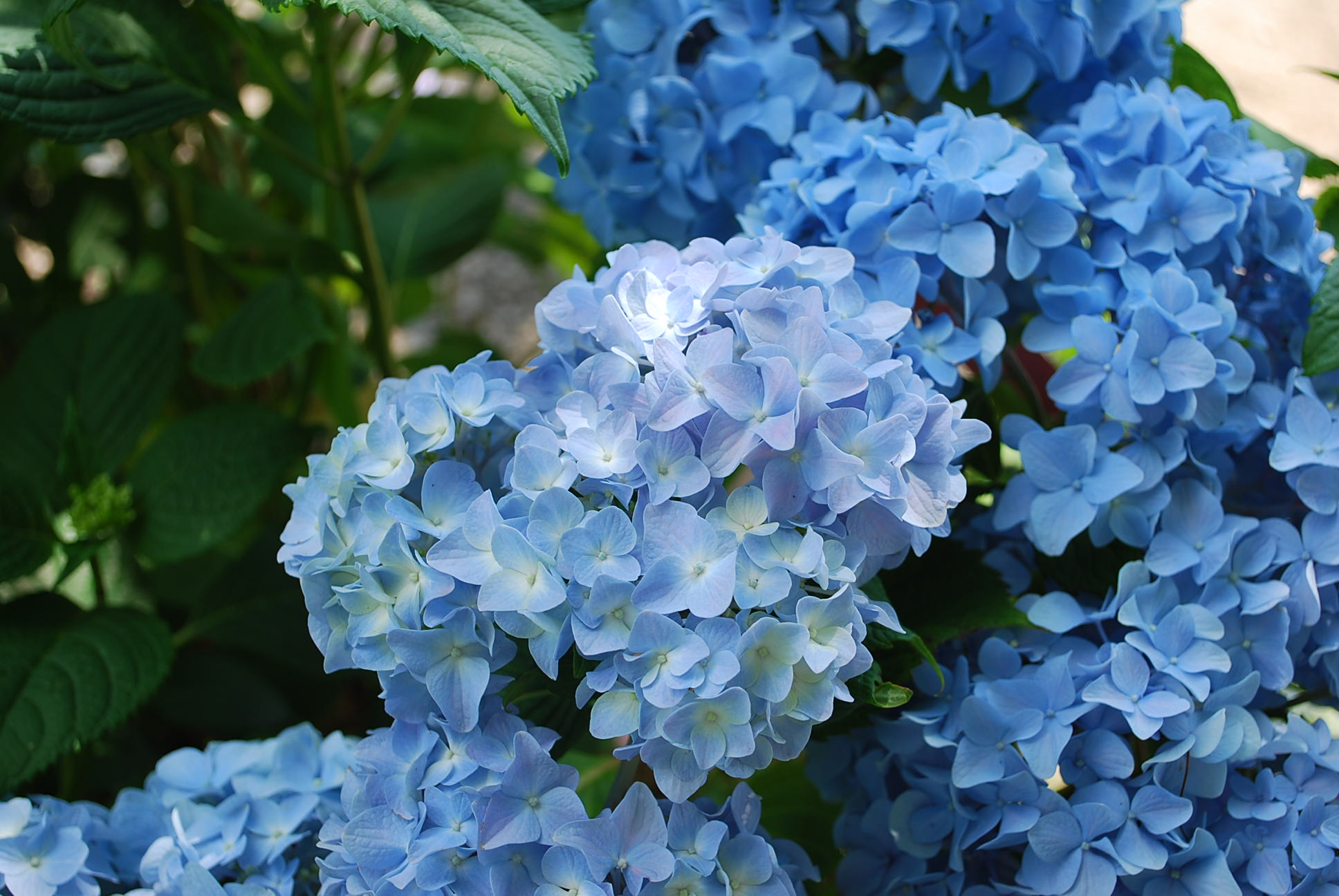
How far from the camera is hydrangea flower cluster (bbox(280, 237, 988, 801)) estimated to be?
426mm

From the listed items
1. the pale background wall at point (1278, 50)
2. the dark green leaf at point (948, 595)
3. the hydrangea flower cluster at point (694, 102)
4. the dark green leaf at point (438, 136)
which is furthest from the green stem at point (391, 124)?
the pale background wall at point (1278, 50)

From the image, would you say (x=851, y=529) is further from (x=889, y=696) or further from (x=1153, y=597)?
(x=1153, y=597)

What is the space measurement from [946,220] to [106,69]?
1.62 feet

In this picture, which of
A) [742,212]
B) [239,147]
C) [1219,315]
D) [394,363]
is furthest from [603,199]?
[239,147]

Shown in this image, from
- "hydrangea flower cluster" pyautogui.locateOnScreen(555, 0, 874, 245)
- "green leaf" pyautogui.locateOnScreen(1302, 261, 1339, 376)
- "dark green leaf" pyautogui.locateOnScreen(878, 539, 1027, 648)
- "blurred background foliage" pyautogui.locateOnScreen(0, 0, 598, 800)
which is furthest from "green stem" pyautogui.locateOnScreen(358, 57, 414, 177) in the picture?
"green leaf" pyautogui.locateOnScreen(1302, 261, 1339, 376)

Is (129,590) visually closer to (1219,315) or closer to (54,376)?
(54,376)

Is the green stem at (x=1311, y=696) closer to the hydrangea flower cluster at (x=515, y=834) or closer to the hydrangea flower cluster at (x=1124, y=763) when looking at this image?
the hydrangea flower cluster at (x=1124, y=763)

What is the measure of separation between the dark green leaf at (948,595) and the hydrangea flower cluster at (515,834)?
15cm

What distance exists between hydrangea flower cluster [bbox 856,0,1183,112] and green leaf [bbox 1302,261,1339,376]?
0.18 meters

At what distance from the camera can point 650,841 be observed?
457mm

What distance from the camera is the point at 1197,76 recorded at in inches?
30.4

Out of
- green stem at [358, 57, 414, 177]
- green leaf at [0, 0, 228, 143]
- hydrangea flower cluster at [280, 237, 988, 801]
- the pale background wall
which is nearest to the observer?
hydrangea flower cluster at [280, 237, 988, 801]

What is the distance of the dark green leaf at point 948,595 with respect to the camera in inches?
21.9

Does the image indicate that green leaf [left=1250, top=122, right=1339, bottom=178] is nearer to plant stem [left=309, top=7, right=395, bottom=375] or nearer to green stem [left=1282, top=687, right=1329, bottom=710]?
green stem [left=1282, top=687, right=1329, bottom=710]
